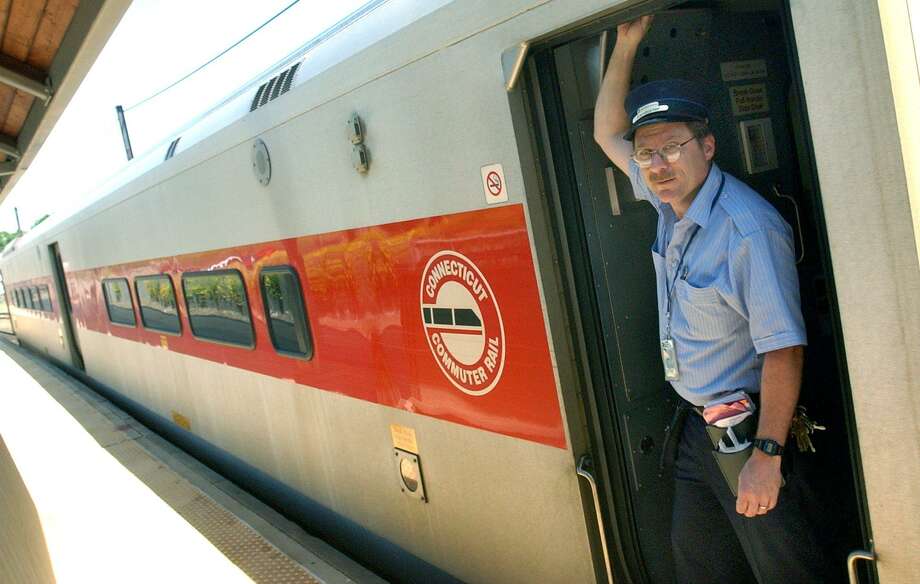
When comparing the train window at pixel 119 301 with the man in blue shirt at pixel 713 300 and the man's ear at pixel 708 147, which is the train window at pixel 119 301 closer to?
the man in blue shirt at pixel 713 300

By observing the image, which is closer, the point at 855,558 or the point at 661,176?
the point at 855,558

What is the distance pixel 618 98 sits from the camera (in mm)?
2414

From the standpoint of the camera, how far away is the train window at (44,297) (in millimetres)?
13604

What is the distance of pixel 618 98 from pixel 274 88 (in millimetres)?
2318

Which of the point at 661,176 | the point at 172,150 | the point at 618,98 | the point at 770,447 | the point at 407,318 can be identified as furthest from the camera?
the point at 172,150

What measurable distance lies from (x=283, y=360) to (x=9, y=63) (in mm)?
3014

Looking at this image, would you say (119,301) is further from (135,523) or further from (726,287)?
(726,287)

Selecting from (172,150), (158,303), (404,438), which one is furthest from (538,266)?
(158,303)

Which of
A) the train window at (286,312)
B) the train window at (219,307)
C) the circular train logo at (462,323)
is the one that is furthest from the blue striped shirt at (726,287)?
the train window at (219,307)

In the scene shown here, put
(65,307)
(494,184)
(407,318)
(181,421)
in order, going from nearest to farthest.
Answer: (494,184)
(407,318)
(181,421)
(65,307)

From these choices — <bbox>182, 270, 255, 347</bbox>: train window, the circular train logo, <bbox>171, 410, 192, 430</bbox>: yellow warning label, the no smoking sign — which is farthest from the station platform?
the no smoking sign

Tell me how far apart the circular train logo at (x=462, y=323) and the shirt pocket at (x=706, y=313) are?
0.69m

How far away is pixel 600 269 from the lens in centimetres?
264

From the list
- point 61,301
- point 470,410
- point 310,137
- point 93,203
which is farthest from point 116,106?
point 470,410
